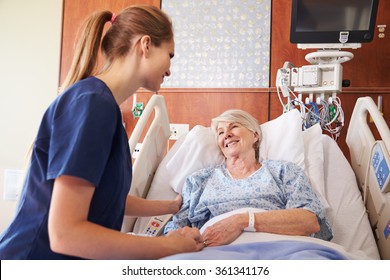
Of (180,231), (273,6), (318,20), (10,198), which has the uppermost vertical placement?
(273,6)

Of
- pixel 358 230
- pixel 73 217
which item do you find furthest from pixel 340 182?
pixel 73 217

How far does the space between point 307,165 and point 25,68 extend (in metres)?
2.60

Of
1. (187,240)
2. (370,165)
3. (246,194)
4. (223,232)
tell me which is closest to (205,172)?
(246,194)

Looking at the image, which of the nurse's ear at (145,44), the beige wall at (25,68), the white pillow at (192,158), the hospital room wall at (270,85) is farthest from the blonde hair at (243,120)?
the beige wall at (25,68)

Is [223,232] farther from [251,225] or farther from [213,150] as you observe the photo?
[213,150]

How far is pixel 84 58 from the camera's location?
4.09 feet

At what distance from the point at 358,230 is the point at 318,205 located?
0.92ft

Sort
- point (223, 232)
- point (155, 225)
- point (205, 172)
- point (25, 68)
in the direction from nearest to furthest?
1. point (223, 232)
2. point (155, 225)
3. point (205, 172)
4. point (25, 68)

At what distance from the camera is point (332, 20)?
2.65m

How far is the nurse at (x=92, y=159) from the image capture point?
97cm

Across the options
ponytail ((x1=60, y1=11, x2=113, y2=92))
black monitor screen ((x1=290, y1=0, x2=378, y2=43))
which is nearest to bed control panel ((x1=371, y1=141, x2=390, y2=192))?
black monitor screen ((x1=290, y1=0, x2=378, y2=43))

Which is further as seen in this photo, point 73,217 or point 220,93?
point 220,93

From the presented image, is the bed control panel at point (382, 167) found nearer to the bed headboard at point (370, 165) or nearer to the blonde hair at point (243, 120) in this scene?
the bed headboard at point (370, 165)

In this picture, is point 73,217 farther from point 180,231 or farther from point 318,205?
point 318,205
